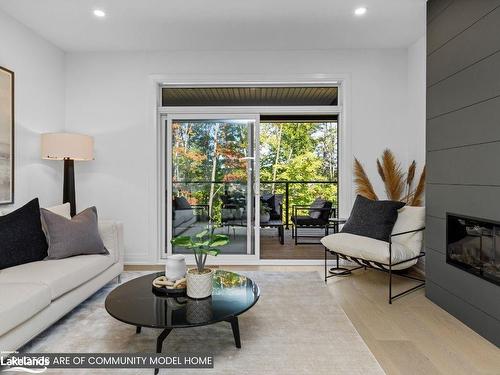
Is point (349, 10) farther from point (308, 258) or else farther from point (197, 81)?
point (308, 258)

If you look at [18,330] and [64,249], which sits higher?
[64,249]

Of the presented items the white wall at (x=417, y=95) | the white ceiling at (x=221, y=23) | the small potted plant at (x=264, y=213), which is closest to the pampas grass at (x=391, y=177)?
the white wall at (x=417, y=95)

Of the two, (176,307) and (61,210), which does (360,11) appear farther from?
(61,210)

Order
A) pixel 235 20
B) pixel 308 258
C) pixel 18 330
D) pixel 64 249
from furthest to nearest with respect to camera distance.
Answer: pixel 308 258, pixel 235 20, pixel 64 249, pixel 18 330

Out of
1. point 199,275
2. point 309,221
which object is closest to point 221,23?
point 199,275

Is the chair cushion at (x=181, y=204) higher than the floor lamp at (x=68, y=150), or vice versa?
the floor lamp at (x=68, y=150)

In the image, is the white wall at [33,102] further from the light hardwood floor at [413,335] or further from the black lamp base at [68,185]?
the light hardwood floor at [413,335]

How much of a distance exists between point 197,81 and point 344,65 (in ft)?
5.91

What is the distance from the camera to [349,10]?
10.4 ft

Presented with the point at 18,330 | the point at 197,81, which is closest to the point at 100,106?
the point at 197,81

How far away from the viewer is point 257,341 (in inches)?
86.3

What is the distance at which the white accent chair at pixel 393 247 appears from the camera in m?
3.00

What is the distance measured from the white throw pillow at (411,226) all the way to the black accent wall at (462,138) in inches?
5.0

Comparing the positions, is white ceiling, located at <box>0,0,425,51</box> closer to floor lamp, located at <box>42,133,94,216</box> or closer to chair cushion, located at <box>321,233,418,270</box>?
floor lamp, located at <box>42,133,94,216</box>
